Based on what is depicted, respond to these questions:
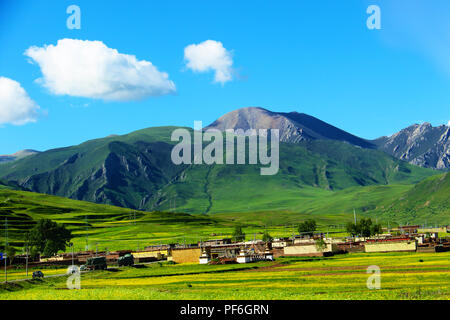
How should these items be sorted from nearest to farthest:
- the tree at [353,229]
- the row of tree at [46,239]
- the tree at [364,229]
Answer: the row of tree at [46,239], the tree at [364,229], the tree at [353,229]

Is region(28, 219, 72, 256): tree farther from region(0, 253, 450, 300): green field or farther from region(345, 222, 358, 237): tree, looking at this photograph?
region(345, 222, 358, 237): tree

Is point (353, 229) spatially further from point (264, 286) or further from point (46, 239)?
point (264, 286)

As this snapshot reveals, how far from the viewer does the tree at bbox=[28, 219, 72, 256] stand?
15438cm

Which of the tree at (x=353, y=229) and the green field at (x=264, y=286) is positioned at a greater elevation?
the tree at (x=353, y=229)

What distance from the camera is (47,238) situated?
522 ft

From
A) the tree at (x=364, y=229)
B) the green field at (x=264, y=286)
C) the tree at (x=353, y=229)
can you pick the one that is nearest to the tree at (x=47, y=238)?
the green field at (x=264, y=286)

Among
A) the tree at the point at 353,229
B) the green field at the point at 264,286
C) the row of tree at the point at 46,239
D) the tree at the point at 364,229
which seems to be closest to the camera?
the green field at the point at 264,286

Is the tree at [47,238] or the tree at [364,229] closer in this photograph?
the tree at [47,238]

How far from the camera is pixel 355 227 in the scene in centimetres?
19775

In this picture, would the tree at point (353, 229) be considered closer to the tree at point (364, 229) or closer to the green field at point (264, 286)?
the tree at point (364, 229)

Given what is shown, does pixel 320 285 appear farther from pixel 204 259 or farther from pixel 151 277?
pixel 204 259

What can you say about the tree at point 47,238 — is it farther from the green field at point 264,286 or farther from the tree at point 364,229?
the tree at point 364,229

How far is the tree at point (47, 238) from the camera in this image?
154375mm
